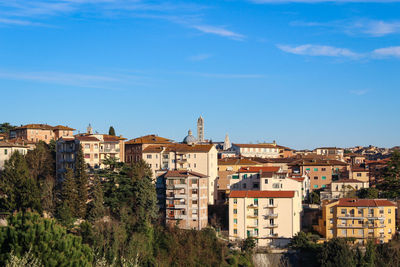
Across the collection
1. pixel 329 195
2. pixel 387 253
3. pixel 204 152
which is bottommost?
pixel 387 253

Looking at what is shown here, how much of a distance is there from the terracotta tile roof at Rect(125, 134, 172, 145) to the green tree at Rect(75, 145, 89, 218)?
14.9 metres

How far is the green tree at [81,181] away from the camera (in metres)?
53.1

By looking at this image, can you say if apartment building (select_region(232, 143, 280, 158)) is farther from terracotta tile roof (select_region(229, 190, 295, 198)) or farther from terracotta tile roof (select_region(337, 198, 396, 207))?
terracotta tile roof (select_region(337, 198, 396, 207))

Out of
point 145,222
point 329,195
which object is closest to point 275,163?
point 329,195

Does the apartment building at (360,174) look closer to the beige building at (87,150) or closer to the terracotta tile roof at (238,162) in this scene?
the terracotta tile roof at (238,162)

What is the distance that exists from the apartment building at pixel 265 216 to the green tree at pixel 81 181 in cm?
1271

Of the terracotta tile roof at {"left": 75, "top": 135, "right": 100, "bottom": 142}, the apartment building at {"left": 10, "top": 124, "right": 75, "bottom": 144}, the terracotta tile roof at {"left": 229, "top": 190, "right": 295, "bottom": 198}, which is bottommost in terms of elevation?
the terracotta tile roof at {"left": 229, "top": 190, "right": 295, "bottom": 198}

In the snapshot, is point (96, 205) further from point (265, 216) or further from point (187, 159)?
point (187, 159)

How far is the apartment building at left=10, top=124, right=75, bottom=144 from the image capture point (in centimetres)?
8138

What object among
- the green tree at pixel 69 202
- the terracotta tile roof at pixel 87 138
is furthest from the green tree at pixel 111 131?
the green tree at pixel 69 202

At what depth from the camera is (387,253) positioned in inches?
1930

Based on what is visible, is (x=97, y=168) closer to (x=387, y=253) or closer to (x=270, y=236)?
(x=270, y=236)

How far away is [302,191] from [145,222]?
19178mm

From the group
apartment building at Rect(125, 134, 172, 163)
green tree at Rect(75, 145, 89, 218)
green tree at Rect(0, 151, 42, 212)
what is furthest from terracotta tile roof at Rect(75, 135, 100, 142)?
apartment building at Rect(125, 134, 172, 163)
